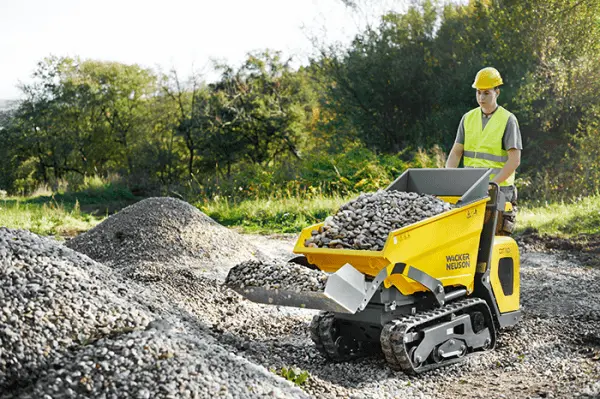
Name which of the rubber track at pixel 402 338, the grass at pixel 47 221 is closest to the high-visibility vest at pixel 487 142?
the rubber track at pixel 402 338

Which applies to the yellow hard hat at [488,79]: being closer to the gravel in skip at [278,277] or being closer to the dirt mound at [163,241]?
the gravel in skip at [278,277]

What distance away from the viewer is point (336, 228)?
4441 mm

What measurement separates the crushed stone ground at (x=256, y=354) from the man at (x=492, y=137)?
4.20 feet

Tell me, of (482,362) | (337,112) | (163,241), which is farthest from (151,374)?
(337,112)

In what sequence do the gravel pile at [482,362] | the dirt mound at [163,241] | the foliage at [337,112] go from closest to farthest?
the gravel pile at [482,362], the dirt mound at [163,241], the foliage at [337,112]

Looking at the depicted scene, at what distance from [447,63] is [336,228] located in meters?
17.1

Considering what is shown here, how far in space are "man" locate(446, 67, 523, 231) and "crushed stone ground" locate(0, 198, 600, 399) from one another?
1280 millimetres

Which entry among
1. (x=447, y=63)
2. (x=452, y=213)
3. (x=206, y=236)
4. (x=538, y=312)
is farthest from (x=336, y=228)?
(x=447, y=63)

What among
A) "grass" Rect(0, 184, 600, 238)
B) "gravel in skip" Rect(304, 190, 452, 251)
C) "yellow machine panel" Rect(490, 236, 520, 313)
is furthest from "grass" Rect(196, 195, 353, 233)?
"gravel in skip" Rect(304, 190, 452, 251)

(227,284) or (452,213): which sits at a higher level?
(452,213)

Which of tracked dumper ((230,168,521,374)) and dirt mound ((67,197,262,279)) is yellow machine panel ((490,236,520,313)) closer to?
tracked dumper ((230,168,521,374))

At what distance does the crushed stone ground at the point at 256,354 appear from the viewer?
3.21m

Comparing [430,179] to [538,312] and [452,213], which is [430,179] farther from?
[538,312]

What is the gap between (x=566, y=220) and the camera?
10641 mm
